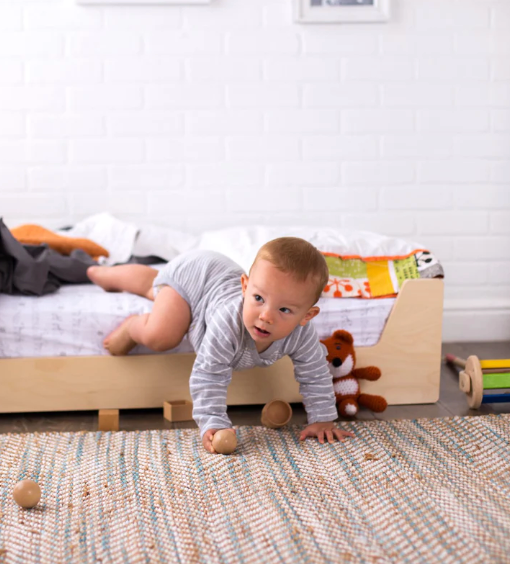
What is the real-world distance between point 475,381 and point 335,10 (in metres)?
1.44

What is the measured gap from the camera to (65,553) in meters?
1.06

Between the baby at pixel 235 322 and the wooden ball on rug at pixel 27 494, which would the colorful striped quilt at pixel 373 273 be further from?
the wooden ball on rug at pixel 27 494

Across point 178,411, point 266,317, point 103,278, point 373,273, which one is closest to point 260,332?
point 266,317

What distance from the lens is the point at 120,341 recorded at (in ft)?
5.45

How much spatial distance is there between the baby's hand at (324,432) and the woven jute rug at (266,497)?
3cm

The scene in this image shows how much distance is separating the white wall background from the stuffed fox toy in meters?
0.92

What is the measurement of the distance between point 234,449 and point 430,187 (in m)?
1.51

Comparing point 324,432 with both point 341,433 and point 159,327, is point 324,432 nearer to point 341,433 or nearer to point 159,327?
point 341,433

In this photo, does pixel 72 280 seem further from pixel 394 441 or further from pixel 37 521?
pixel 394 441

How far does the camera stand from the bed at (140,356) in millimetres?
1697

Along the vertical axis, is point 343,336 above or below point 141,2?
below

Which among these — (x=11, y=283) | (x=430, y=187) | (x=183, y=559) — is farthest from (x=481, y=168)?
(x=183, y=559)

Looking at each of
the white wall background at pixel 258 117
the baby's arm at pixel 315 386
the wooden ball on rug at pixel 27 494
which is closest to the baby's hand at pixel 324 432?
the baby's arm at pixel 315 386

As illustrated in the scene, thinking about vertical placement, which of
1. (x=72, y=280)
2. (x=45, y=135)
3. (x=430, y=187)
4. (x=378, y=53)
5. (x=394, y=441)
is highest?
(x=378, y=53)
